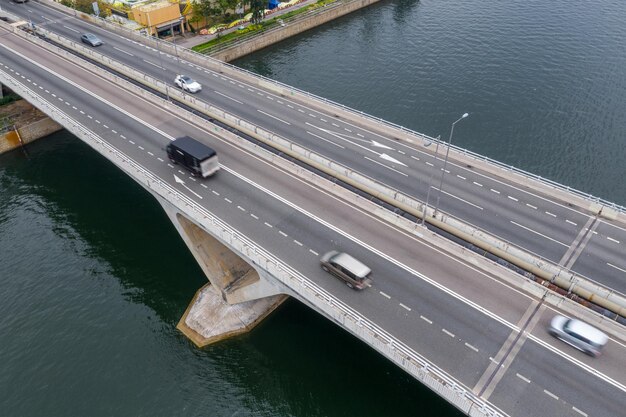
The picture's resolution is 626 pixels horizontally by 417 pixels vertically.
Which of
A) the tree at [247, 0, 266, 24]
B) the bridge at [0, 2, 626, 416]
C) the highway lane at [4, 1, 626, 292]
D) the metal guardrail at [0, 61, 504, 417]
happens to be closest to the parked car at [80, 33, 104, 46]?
the bridge at [0, 2, 626, 416]

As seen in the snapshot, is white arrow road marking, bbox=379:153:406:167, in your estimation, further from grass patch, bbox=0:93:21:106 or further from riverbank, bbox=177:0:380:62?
grass patch, bbox=0:93:21:106

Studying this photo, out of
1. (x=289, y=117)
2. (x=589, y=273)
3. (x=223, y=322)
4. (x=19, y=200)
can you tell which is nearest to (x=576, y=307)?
(x=589, y=273)

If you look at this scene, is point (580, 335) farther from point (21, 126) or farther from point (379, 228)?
point (21, 126)

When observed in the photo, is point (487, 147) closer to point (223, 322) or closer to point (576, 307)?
point (576, 307)

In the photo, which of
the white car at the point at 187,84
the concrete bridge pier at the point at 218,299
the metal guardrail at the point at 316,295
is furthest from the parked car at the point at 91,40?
the concrete bridge pier at the point at 218,299

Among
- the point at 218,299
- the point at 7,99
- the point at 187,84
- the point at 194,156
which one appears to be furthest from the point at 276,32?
the point at 218,299

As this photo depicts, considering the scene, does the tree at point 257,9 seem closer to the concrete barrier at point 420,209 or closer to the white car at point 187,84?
the white car at point 187,84
